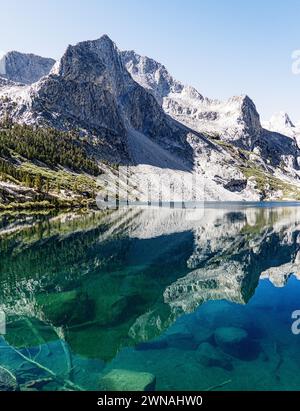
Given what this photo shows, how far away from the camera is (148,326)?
2428 cm

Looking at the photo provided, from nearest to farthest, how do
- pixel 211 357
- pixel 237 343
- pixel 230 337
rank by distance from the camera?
pixel 211 357
pixel 237 343
pixel 230 337

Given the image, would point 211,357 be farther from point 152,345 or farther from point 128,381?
point 128,381

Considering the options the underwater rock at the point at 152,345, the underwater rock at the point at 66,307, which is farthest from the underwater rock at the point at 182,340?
the underwater rock at the point at 66,307

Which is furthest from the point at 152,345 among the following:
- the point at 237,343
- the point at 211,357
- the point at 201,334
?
the point at 237,343

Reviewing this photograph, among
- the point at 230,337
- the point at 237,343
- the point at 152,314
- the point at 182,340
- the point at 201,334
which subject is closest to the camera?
the point at 237,343

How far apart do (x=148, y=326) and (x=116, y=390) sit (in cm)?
873

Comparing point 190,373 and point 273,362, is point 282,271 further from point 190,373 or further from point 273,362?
point 190,373

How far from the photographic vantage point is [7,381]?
1675 centimetres

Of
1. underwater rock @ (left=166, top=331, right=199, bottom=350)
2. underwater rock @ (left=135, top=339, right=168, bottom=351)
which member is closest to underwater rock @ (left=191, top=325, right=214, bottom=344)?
underwater rock @ (left=166, top=331, right=199, bottom=350)

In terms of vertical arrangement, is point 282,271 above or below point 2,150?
below

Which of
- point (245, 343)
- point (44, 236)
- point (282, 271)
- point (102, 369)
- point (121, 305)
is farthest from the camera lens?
point (44, 236)

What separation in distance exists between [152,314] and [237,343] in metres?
7.40

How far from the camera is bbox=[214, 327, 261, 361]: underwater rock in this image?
2011 cm

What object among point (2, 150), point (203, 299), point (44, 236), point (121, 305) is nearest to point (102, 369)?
point (121, 305)
